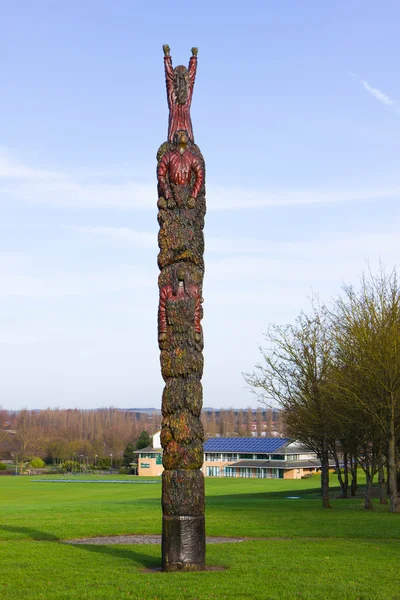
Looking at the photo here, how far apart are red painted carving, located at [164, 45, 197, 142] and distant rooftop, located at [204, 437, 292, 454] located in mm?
85440

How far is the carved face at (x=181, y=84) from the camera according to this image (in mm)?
16438

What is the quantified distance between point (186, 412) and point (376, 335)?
51.7 feet

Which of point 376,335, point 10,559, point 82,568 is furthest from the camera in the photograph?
point 376,335

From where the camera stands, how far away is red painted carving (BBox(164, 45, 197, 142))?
16438mm

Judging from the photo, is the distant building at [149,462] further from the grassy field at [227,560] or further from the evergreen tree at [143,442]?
the grassy field at [227,560]

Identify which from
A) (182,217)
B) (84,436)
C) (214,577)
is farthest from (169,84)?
(84,436)

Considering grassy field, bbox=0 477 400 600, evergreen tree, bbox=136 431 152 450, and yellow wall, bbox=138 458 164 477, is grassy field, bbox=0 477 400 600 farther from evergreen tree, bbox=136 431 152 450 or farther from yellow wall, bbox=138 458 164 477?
evergreen tree, bbox=136 431 152 450

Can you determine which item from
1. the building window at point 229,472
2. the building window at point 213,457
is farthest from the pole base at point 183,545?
the building window at point 213,457

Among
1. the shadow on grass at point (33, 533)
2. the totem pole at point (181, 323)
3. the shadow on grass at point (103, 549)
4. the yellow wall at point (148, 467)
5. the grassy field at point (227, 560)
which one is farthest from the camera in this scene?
the yellow wall at point (148, 467)

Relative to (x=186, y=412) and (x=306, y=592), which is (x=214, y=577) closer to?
(x=306, y=592)

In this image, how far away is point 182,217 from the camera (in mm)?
15797

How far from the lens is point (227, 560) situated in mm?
15711

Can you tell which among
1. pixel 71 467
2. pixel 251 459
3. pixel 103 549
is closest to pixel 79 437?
pixel 71 467

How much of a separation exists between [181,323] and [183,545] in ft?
14.6
